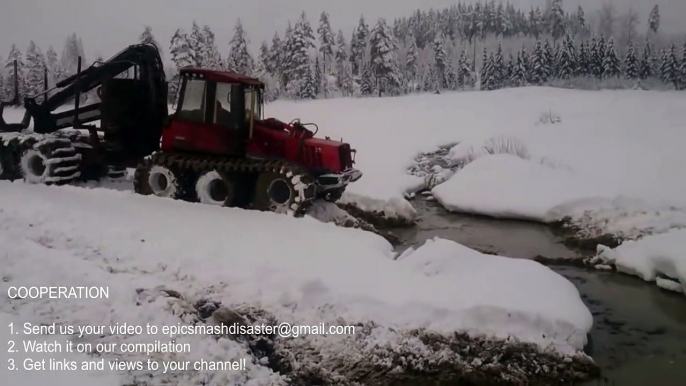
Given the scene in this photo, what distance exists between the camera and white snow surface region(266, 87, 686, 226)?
8.30 m

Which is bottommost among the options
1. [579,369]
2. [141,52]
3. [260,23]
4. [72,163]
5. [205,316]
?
[579,369]

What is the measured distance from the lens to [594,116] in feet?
33.4

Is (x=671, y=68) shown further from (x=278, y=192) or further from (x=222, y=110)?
(x=222, y=110)

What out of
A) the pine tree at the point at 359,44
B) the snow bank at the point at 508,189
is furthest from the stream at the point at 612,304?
the pine tree at the point at 359,44

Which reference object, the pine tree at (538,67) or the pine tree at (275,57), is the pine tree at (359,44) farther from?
the pine tree at (538,67)

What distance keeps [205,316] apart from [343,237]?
1985 mm

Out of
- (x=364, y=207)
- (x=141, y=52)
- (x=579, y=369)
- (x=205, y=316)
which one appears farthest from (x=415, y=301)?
(x=141, y=52)

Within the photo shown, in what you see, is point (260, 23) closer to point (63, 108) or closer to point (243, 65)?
point (243, 65)

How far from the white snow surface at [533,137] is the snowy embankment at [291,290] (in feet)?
11.0

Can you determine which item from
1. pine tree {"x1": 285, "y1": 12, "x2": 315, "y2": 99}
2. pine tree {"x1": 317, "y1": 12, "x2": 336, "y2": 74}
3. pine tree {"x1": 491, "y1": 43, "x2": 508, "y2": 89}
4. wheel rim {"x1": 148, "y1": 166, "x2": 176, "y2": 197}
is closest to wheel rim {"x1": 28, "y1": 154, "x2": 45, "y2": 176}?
wheel rim {"x1": 148, "y1": 166, "x2": 176, "y2": 197}

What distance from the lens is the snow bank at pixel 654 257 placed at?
18.9 feet

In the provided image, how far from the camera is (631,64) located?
8.84 m

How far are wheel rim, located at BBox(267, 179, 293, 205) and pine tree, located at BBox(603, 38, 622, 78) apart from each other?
573 cm

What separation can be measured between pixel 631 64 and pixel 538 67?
255 centimetres
